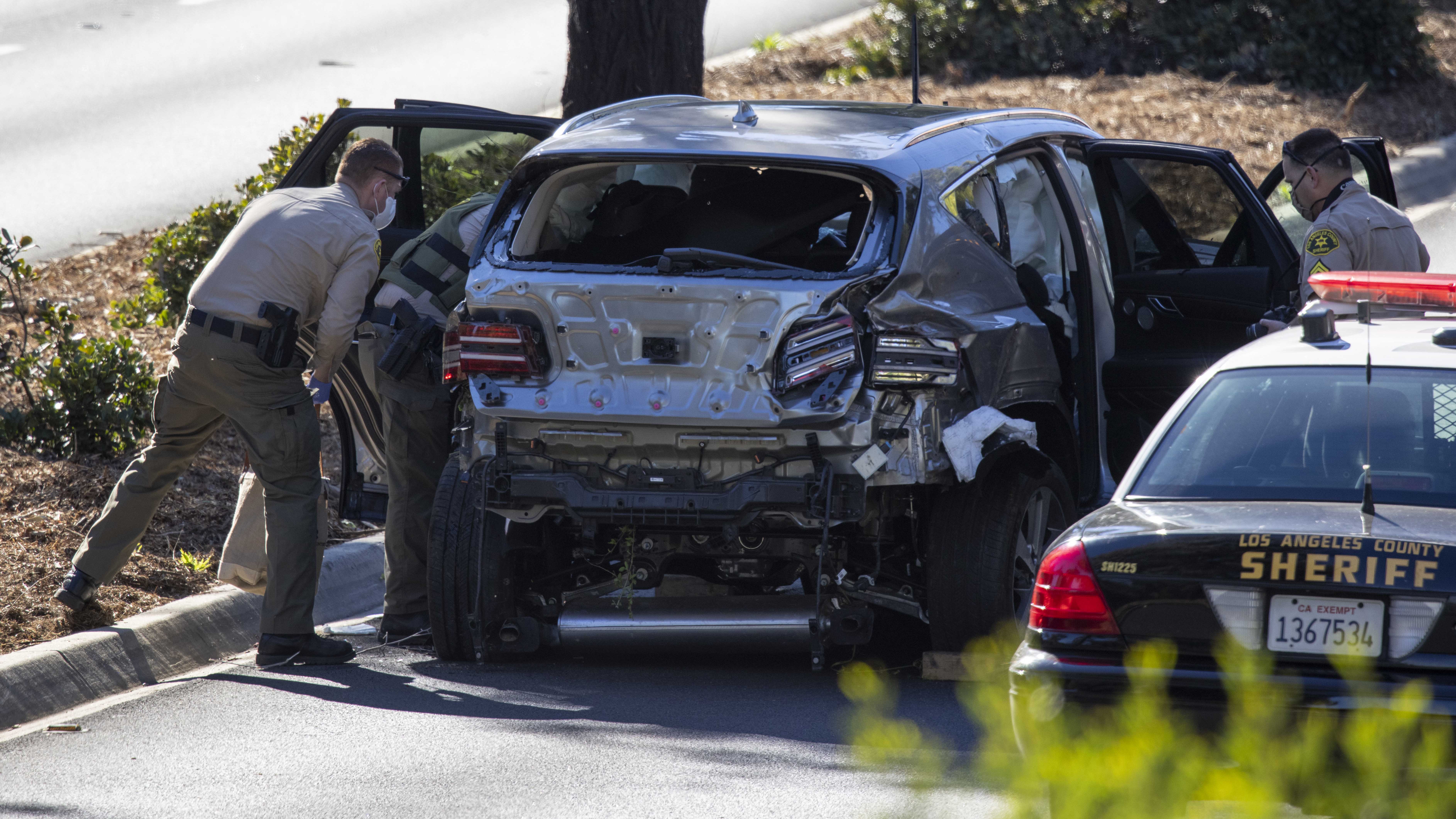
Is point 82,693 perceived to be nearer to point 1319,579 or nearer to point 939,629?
point 939,629

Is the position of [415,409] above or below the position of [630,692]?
above

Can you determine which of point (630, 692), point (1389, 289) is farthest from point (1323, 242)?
point (630, 692)

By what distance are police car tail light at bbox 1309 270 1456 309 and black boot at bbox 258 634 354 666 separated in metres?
3.92

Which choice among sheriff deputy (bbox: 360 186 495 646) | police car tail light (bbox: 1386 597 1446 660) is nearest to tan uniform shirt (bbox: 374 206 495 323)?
sheriff deputy (bbox: 360 186 495 646)

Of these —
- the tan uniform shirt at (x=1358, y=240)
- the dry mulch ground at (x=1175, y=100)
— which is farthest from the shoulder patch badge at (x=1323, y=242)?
the dry mulch ground at (x=1175, y=100)

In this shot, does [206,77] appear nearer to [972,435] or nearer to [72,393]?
[72,393]

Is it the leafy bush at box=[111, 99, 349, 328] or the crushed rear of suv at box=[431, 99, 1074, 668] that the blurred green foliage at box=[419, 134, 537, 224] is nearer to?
the leafy bush at box=[111, 99, 349, 328]

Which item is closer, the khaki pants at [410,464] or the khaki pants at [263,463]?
the khaki pants at [263,463]

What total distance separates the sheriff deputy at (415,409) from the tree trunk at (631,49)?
2954 millimetres

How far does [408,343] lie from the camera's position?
6828 millimetres

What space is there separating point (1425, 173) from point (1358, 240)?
8959 mm

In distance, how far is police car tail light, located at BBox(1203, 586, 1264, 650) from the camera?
13.4ft

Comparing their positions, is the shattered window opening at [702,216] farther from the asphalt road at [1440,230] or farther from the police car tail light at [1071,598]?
the asphalt road at [1440,230]

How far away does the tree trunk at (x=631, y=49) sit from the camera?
980cm
